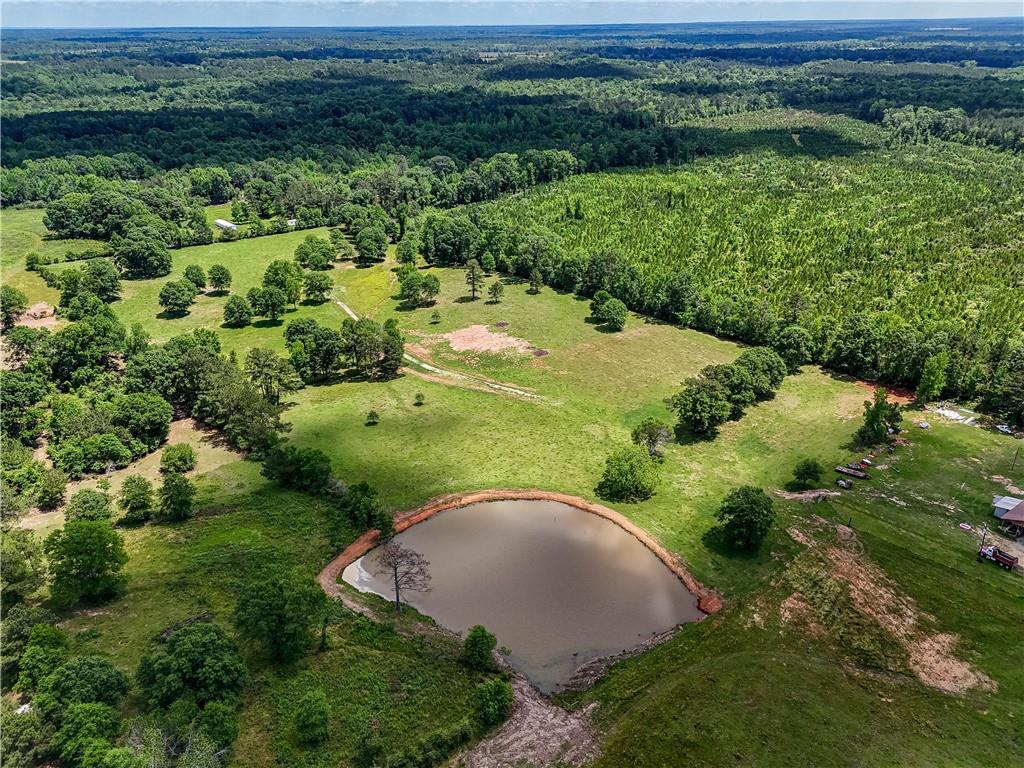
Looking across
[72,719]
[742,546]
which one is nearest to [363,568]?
[72,719]

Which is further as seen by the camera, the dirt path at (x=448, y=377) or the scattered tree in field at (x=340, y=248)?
the scattered tree in field at (x=340, y=248)

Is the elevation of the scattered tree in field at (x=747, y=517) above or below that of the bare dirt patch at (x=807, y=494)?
above

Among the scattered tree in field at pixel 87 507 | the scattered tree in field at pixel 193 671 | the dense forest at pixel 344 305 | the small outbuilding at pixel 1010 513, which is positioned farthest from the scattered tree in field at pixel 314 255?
the small outbuilding at pixel 1010 513

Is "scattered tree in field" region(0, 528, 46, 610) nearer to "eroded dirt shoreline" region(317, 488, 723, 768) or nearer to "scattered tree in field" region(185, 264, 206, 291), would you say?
"eroded dirt shoreline" region(317, 488, 723, 768)

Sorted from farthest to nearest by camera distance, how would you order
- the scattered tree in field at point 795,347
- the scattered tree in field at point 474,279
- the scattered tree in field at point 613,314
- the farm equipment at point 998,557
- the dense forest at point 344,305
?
the scattered tree in field at point 474,279 < the scattered tree in field at point 613,314 < the scattered tree in field at point 795,347 < the farm equipment at point 998,557 < the dense forest at point 344,305

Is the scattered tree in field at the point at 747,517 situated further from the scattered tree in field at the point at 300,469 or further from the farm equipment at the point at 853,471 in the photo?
the scattered tree in field at the point at 300,469

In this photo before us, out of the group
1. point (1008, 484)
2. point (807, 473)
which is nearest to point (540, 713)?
point (807, 473)

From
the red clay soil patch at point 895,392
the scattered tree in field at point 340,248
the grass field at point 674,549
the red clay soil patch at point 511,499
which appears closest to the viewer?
the grass field at point 674,549
